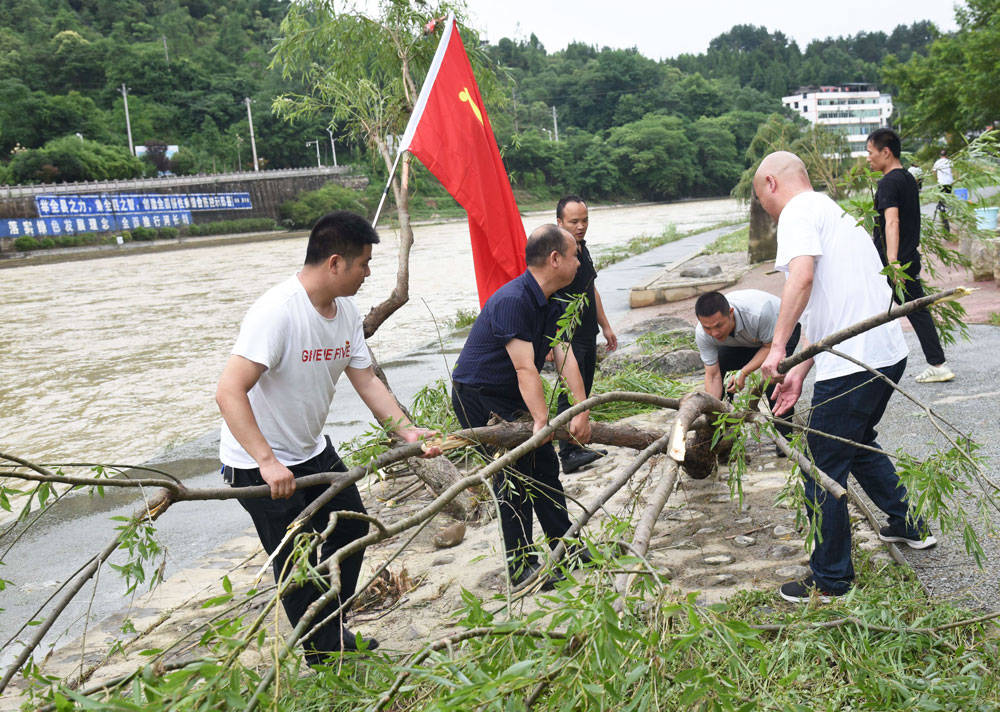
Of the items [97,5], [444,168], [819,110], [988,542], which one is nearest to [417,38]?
[444,168]

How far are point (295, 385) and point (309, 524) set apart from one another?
1.88 ft

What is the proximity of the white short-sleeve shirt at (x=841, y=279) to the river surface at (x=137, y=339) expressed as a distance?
2.91m

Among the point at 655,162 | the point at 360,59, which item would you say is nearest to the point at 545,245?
the point at 360,59

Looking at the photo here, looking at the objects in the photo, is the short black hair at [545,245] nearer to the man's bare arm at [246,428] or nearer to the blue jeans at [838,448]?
the blue jeans at [838,448]

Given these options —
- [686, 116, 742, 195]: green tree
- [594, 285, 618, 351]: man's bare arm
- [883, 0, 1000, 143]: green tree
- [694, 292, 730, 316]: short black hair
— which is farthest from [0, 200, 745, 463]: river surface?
A: [686, 116, 742, 195]: green tree

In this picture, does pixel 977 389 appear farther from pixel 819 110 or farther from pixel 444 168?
pixel 819 110

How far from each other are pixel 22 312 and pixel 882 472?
2426 cm

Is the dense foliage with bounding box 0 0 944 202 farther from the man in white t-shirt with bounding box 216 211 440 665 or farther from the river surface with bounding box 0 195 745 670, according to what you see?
the man in white t-shirt with bounding box 216 211 440 665

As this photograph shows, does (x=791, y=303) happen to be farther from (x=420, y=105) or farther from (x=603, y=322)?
(x=420, y=105)

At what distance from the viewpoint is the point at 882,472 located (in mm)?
3588

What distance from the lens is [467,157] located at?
607cm

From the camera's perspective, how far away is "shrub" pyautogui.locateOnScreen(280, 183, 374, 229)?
6194cm

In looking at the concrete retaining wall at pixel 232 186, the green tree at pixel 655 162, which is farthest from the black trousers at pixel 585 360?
the green tree at pixel 655 162

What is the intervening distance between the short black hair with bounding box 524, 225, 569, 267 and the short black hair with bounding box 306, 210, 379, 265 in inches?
37.7
